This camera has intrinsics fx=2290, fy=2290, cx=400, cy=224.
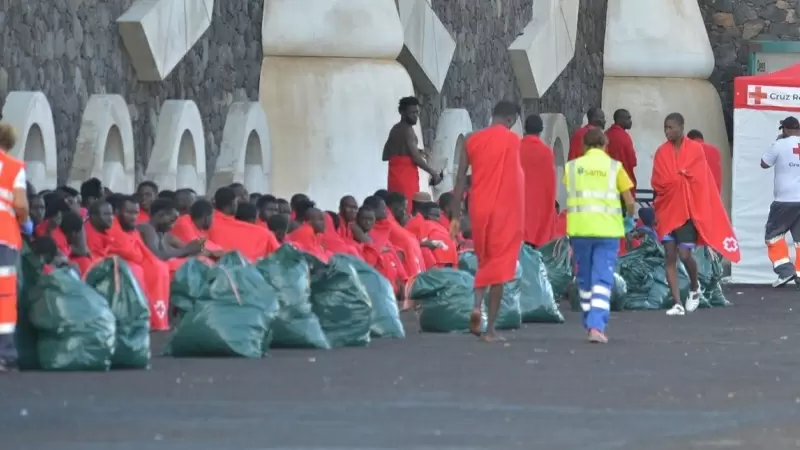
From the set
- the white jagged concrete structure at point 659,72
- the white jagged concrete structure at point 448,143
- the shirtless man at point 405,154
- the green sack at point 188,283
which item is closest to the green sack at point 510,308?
the green sack at point 188,283

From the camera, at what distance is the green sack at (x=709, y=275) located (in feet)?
65.5

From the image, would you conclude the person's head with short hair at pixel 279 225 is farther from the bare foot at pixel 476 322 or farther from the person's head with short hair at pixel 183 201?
the bare foot at pixel 476 322

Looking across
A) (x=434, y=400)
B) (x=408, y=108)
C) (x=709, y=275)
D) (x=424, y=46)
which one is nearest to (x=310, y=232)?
(x=408, y=108)

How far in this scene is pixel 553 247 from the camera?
64.4 ft

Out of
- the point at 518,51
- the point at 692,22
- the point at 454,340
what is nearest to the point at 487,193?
the point at 454,340

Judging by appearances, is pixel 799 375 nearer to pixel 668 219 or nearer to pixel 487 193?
pixel 487 193

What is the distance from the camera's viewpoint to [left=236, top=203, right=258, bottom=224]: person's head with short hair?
1591 centimetres

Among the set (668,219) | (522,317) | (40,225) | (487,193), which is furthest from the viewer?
(668,219)

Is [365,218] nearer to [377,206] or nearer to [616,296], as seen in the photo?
[377,206]

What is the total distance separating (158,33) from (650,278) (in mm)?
4641

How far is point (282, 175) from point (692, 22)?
1102cm

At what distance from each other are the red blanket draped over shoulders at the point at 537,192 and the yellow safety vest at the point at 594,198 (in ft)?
18.9

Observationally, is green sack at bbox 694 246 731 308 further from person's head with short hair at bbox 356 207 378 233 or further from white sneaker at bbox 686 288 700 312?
person's head with short hair at bbox 356 207 378 233

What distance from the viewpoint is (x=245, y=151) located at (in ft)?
67.0
